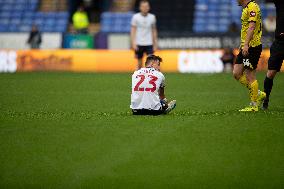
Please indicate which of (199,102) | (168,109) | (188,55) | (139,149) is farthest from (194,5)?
(139,149)

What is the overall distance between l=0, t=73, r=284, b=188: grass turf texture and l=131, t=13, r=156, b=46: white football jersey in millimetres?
5378

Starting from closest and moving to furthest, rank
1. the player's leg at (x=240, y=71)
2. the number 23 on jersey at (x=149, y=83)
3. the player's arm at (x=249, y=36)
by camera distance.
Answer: the number 23 on jersey at (x=149, y=83), the player's arm at (x=249, y=36), the player's leg at (x=240, y=71)

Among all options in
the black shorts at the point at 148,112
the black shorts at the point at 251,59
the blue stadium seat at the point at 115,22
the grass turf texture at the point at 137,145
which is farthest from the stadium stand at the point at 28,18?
the black shorts at the point at 148,112

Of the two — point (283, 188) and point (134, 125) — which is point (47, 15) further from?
point (283, 188)

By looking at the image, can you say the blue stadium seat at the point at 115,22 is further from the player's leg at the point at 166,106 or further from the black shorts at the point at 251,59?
the player's leg at the point at 166,106

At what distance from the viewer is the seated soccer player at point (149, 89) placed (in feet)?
42.4

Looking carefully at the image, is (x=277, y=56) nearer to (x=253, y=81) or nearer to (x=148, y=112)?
(x=253, y=81)

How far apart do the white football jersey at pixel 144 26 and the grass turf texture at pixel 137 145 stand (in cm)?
538

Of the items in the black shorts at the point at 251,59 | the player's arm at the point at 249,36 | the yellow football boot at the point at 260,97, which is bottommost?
the yellow football boot at the point at 260,97

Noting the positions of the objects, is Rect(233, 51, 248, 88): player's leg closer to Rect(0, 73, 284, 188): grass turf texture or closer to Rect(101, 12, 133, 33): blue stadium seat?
Rect(0, 73, 284, 188): grass turf texture

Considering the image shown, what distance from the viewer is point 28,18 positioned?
36500 millimetres

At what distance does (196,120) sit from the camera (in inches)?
493

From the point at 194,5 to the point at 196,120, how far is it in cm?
2301

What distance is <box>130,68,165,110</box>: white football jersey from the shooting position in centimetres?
1291
